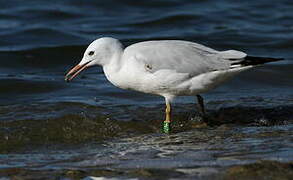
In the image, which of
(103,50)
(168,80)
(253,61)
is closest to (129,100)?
(103,50)

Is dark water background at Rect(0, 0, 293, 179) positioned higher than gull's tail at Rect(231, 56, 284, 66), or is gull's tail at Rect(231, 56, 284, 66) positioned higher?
gull's tail at Rect(231, 56, 284, 66)

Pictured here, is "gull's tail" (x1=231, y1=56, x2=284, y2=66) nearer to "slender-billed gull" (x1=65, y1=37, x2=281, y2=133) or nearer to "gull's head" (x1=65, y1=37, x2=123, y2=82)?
"slender-billed gull" (x1=65, y1=37, x2=281, y2=133)

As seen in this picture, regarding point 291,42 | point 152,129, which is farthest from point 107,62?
point 291,42

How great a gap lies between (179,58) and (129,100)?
7.15 ft

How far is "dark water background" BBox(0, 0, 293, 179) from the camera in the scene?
6.58m

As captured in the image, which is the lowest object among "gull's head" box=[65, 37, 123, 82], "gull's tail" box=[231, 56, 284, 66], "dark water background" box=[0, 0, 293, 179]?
"dark water background" box=[0, 0, 293, 179]

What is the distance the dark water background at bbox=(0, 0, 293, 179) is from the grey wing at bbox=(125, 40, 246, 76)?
72 cm

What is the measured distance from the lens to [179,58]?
8.05 metres

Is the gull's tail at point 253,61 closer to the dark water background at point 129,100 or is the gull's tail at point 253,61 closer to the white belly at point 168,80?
the white belly at point 168,80

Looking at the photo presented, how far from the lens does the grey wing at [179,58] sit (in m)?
7.97

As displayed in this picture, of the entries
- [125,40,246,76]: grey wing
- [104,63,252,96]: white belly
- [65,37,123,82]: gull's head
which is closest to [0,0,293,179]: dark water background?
[104,63,252,96]: white belly

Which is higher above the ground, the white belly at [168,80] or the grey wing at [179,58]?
the grey wing at [179,58]

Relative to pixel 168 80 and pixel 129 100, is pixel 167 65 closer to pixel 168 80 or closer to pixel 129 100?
pixel 168 80

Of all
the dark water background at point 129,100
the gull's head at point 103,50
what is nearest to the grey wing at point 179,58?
the gull's head at point 103,50
